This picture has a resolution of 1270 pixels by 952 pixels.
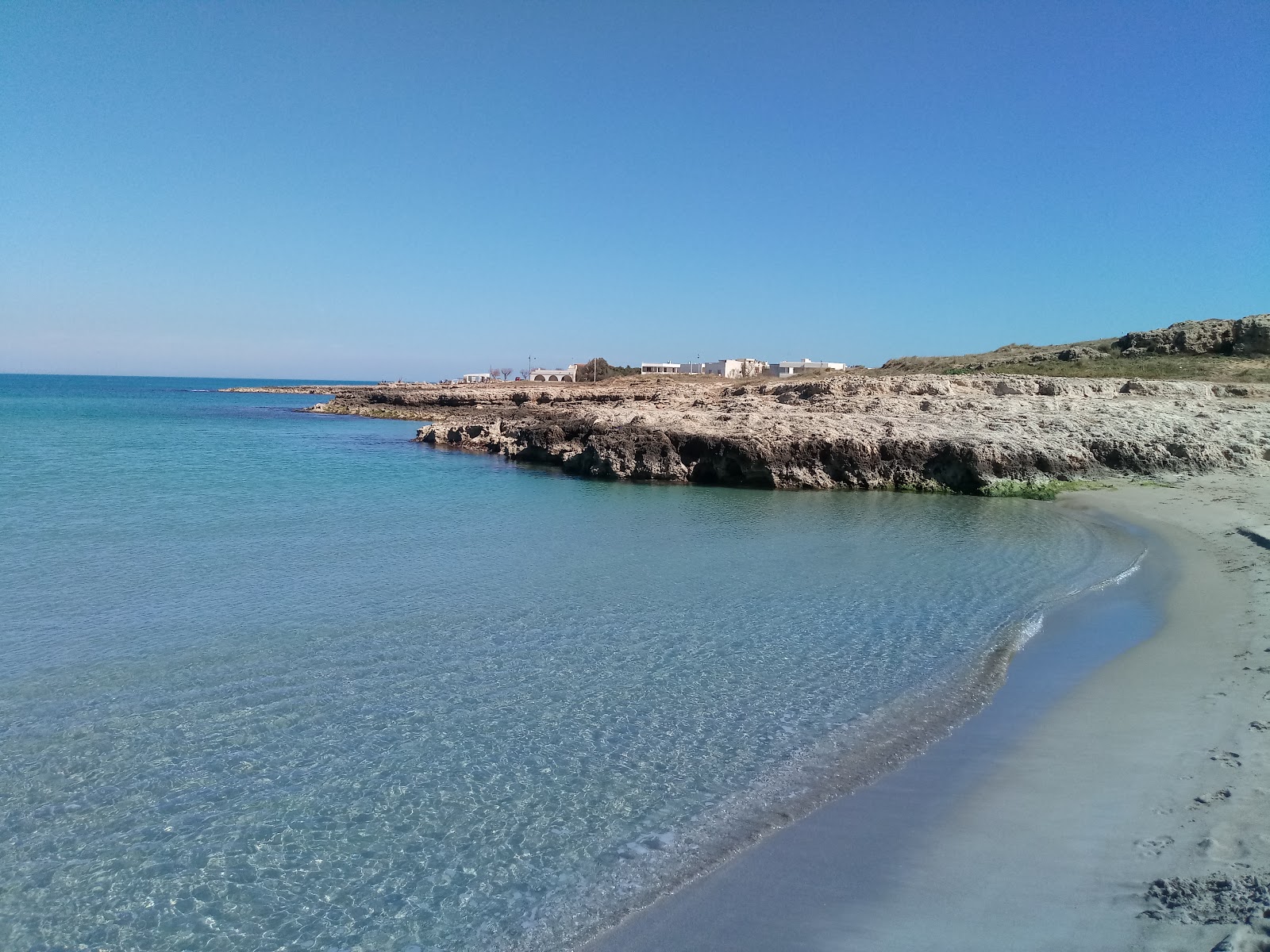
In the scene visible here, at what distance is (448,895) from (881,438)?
19.4m

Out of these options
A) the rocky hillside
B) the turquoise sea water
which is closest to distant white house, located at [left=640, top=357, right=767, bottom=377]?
the rocky hillside

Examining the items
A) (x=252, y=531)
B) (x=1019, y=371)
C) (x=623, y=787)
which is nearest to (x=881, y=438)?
(x=252, y=531)

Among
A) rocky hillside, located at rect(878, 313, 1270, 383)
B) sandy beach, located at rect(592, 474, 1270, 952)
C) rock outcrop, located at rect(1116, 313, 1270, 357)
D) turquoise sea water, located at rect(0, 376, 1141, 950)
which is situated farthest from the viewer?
rock outcrop, located at rect(1116, 313, 1270, 357)

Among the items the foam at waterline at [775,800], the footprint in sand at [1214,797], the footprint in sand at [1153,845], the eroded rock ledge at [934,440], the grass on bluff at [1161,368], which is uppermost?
the grass on bluff at [1161,368]

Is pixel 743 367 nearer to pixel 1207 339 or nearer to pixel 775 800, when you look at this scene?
pixel 1207 339

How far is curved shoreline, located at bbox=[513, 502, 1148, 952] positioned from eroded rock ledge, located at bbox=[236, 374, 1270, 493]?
13.4 m

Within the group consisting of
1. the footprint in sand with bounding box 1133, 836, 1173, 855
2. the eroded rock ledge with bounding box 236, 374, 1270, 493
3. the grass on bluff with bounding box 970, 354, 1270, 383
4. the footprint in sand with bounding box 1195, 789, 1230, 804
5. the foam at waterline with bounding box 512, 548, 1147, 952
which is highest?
the grass on bluff with bounding box 970, 354, 1270, 383

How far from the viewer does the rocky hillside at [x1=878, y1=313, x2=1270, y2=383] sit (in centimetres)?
3612

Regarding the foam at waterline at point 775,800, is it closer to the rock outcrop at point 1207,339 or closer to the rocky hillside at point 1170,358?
the rocky hillside at point 1170,358

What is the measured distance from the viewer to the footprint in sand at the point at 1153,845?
433 cm

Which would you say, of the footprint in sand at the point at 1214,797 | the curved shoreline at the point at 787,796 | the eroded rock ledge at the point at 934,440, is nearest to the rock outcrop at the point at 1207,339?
the eroded rock ledge at the point at 934,440

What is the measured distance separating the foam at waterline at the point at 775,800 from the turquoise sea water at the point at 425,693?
0.04 m

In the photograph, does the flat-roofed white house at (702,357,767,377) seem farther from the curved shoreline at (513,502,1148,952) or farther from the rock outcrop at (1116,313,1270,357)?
the curved shoreline at (513,502,1148,952)

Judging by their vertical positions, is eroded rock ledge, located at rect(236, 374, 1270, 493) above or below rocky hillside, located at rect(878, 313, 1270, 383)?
below
